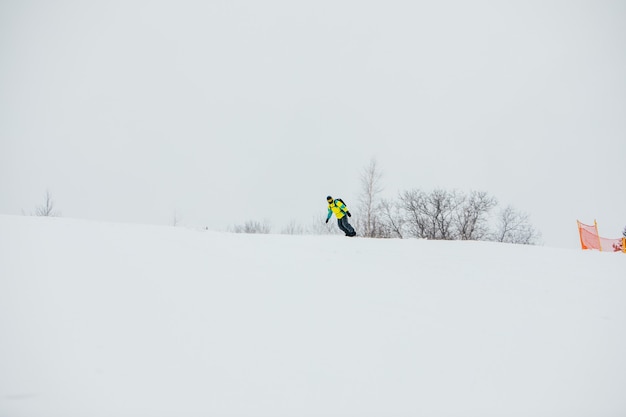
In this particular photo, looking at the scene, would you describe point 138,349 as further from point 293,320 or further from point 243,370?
point 293,320

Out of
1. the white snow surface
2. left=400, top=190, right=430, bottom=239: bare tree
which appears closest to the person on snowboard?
the white snow surface

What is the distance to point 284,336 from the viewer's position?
4.98 meters

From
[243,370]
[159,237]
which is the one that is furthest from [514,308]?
[159,237]

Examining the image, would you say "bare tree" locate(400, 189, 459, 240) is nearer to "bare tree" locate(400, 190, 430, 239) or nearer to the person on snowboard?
"bare tree" locate(400, 190, 430, 239)

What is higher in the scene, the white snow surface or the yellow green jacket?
the yellow green jacket

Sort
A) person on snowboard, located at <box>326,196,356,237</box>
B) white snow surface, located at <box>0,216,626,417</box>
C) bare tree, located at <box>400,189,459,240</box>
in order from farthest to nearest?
bare tree, located at <box>400,189,459,240</box> → person on snowboard, located at <box>326,196,356,237</box> → white snow surface, located at <box>0,216,626,417</box>

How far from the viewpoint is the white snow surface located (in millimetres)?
3805

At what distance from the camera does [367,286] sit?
7.27m

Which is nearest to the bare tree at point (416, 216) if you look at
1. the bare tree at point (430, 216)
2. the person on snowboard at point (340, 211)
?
the bare tree at point (430, 216)

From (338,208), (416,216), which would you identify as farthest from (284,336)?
(416,216)

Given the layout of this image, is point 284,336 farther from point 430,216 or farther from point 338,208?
point 430,216

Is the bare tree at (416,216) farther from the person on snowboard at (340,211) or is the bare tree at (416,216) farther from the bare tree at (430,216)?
the person on snowboard at (340,211)

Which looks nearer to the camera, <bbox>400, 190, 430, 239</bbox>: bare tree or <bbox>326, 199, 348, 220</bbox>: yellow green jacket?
<bbox>326, 199, 348, 220</bbox>: yellow green jacket

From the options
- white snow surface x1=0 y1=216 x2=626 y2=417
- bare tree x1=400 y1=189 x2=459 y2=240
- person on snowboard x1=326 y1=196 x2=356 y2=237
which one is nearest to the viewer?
white snow surface x1=0 y1=216 x2=626 y2=417
